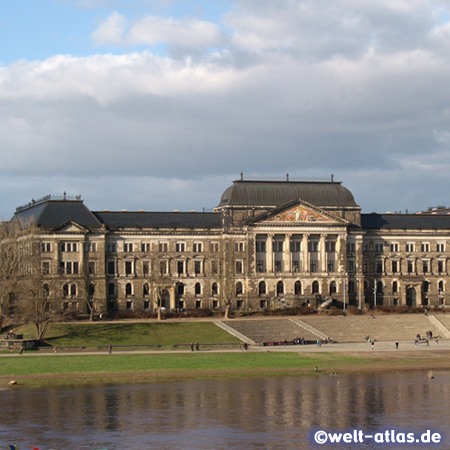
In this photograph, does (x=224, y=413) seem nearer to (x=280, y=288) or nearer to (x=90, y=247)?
(x=90, y=247)

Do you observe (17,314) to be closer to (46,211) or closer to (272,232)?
(46,211)

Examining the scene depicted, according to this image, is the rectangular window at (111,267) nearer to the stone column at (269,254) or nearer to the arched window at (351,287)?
the stone column at (269,254)

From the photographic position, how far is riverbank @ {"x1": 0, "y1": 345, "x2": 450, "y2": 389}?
83062 mm

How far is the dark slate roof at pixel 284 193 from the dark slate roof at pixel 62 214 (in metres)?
22.7

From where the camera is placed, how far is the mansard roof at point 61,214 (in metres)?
138

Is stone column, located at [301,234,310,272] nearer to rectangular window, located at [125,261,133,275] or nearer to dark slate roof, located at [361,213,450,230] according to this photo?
dark slate roof, located at [361,213,450,230]

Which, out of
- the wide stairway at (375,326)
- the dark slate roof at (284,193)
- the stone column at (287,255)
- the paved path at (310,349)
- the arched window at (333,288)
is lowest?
the paved path at (310,349)

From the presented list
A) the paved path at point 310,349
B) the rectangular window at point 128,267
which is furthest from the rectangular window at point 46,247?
the paved path at point 310,349

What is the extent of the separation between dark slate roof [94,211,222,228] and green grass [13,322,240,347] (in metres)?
26.8

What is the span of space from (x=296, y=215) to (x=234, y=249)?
1152cm

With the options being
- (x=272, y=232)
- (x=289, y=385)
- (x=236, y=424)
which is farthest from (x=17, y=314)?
(x=236, y=424)

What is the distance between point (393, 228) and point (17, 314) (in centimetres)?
6648

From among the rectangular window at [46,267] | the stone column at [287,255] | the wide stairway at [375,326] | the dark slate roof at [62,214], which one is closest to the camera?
the wide stairway at [375,326]

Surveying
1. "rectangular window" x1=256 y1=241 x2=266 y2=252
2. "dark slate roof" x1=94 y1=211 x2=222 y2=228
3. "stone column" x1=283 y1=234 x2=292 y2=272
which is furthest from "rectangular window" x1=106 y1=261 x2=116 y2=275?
"stone column" x1=283 y1=234 x2=292 y2=272
